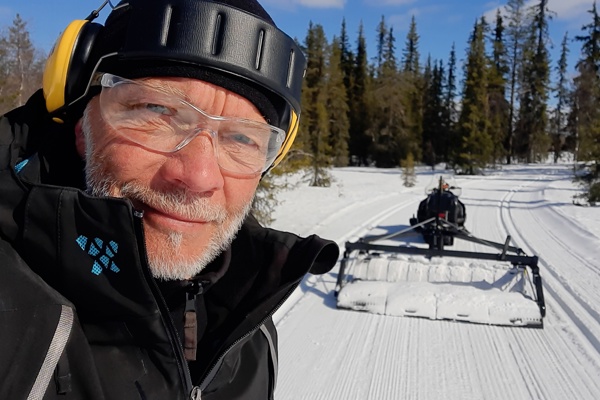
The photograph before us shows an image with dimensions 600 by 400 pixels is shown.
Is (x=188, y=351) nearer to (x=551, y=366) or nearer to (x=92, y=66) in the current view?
(x=92, y=66)

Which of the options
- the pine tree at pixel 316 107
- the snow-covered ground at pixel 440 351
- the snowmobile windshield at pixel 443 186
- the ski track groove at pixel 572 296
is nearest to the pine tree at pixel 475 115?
the pine tree at pixel 316 107

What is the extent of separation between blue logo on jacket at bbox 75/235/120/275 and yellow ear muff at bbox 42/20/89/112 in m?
0.47

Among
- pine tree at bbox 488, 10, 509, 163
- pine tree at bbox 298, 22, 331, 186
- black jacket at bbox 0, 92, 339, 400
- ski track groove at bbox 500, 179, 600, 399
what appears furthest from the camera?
pine tree at bbox 488, 10, 509, 163

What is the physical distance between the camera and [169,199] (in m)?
1.14

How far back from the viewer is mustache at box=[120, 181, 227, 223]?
1.13m

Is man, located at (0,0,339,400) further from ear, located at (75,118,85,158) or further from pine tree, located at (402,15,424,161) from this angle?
pine tree, located at (402,15,424,161)

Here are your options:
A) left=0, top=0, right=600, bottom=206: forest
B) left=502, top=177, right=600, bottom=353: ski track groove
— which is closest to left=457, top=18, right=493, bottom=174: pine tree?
left=0, top=0, right=600, bottom=206: forest

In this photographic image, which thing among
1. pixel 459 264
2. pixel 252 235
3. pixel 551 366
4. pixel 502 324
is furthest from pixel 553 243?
pixel 252 235

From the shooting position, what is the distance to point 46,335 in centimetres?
94

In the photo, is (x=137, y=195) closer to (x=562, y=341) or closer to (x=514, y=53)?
(x=562, y=341)

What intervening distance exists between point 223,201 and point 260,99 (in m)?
0.34

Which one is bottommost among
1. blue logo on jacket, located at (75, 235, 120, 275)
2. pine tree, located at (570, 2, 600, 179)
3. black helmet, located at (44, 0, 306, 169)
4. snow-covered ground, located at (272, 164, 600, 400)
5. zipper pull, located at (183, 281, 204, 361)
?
snow-covered ground, located at (272, 164, 600, 400)

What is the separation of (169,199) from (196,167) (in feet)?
0.38

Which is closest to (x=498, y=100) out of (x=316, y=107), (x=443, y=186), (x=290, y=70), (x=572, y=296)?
(x=316, y=107)
